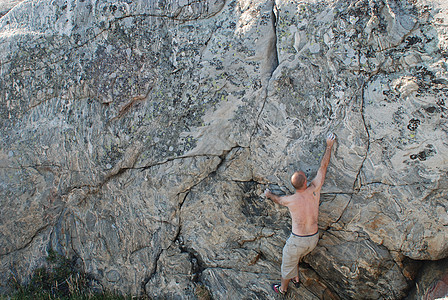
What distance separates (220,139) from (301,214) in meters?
1.30

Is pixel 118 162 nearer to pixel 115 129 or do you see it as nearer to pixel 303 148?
pixel 115 129

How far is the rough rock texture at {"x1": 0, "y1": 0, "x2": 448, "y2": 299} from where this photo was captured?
169 inches

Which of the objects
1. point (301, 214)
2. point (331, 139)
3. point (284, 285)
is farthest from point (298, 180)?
point (284, 285)

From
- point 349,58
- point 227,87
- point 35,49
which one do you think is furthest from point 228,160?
point 35,49

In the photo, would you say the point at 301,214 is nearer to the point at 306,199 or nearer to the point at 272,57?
the point at 306,199

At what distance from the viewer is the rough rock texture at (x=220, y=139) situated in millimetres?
4285

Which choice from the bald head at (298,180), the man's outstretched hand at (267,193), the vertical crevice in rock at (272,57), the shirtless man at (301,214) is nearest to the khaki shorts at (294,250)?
the shirtless man at (301,214)

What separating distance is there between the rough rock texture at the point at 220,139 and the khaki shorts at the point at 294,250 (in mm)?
270

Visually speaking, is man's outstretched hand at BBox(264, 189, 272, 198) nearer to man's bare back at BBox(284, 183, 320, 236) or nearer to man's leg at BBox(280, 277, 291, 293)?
man's bare back at BBox(284, 183, 320, 236)

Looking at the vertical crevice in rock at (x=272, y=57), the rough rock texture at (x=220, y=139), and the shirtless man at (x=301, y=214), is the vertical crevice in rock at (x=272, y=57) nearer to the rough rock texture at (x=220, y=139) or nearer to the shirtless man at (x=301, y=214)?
the rough rock texture at (x=220, y=139)

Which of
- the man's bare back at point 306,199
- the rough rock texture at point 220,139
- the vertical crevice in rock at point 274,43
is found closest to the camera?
the rough rock texture at point 220,139

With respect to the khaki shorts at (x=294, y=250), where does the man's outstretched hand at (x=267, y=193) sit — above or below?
above

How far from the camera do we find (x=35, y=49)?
5602 millimetres

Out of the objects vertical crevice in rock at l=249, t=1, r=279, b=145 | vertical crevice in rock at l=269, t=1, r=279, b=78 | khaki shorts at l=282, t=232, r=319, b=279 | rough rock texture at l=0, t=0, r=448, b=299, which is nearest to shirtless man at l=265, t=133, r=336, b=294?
khaki shorts at l=282, t=232, r=319, b=279
